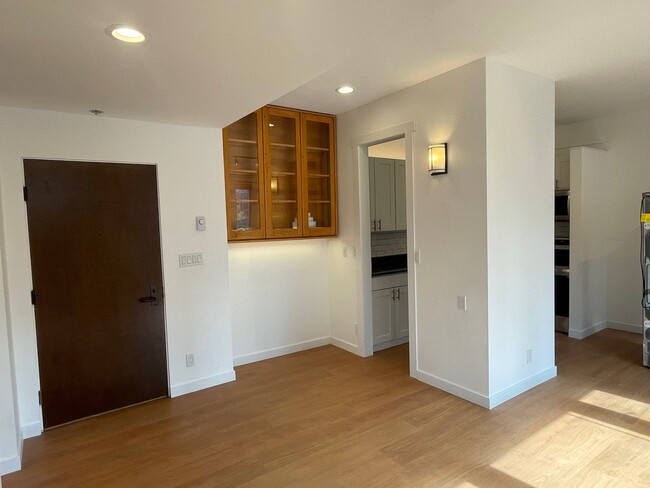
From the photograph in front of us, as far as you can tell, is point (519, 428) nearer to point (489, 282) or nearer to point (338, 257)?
point (489, 282)

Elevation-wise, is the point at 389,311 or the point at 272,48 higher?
the point at 272,48

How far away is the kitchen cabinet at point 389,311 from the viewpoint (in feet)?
15.3

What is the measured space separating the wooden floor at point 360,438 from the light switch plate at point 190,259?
3.99ft

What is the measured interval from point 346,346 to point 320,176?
2.08 meters

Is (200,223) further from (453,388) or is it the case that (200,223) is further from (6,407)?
(453,388)

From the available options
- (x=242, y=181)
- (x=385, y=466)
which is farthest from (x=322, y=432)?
(x=242, y=181)

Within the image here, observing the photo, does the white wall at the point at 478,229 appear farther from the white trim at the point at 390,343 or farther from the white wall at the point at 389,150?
the white wall at the point at 389,150

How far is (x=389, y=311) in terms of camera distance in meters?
4.79

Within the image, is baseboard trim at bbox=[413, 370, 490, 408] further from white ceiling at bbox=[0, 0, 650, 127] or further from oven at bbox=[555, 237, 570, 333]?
white ceiling at bbox=[0, 0, 650, 127]

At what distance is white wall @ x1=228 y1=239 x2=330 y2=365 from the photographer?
438cm

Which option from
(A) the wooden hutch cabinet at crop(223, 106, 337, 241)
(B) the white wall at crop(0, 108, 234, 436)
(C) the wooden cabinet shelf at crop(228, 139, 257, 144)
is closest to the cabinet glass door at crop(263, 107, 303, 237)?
(A) the wooden hutch cabinet at crop(223, 106, 337, 241)

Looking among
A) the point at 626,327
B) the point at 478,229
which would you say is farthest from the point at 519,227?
the point at 626,327

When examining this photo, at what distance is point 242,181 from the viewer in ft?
13.5

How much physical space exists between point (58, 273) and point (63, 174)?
2.58ft
